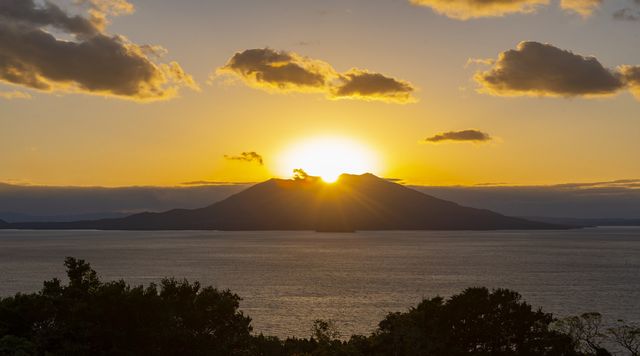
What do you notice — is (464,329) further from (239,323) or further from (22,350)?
(22,350)

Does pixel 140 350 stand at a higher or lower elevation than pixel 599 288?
higher

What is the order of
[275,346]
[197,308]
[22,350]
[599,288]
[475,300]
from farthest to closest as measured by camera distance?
[599,288] → [275,346] → [475,300] → [197,308] → [22,350]

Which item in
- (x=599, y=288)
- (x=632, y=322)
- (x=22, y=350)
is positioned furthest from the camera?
(x=599, y=288)

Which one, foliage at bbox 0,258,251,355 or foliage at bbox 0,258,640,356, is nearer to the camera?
foliage at bbox 0,258,251,355

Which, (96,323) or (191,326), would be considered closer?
(96,323)

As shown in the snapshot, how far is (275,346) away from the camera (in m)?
67.6

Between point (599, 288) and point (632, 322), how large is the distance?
56.2 m

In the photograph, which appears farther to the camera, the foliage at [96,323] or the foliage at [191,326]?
the foliage at [191,326]

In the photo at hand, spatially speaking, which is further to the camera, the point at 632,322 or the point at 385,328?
the point at 632,322

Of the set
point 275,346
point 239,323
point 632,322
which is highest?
point 239,323

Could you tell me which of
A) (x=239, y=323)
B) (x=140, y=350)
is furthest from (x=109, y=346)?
(x=239, y=323)

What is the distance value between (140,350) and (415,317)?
86.2 ft

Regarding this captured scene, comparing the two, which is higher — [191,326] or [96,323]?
[96,323]

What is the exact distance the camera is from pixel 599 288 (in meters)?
182
